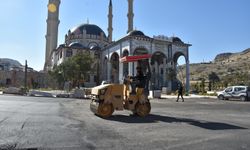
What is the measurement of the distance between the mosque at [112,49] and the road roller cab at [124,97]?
32498 millimetres

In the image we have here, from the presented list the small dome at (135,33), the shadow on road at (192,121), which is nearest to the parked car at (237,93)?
the shadow on road at (192,121)

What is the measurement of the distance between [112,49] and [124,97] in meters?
47.1

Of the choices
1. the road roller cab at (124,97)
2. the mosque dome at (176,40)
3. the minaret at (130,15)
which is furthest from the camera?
the minaret at (130,15)

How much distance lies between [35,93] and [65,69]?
10.9 m

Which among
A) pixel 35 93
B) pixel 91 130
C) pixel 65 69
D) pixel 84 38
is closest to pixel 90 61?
pixel 65 69

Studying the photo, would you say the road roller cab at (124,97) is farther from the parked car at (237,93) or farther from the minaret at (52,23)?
the minaret at (52,23)

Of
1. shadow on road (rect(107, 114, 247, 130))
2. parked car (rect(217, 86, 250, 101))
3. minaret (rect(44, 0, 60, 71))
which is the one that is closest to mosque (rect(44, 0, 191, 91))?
minaret (rect(44, 0, 60, 71))

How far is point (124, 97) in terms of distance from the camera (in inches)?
459

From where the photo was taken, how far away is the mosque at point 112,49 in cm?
5244

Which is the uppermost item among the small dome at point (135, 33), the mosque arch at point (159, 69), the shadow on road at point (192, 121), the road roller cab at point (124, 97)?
the small dome at point (135, 33)

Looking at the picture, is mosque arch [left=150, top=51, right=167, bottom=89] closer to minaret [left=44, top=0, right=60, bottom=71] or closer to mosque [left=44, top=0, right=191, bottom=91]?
mosque [left=44, top=0, right=191, bottom=91]

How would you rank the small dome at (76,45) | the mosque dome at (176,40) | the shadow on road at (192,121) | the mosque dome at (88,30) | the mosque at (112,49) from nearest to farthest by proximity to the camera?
the shadow on road at (192,121)
the mosque at (112,49)
the mosque dome at (176,40)
the small dome at (76,45)
the mosque dome at (88,30)

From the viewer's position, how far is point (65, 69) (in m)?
44.0

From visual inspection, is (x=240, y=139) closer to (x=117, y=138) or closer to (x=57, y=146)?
(x=117, y=138)
